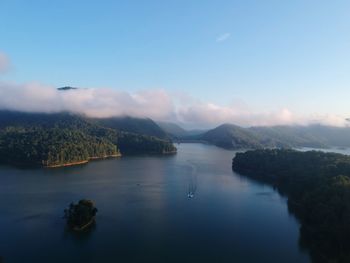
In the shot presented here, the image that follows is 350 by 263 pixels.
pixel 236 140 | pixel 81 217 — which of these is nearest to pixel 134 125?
pixel 236 140

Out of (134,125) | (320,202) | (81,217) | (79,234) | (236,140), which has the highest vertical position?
(134,125)

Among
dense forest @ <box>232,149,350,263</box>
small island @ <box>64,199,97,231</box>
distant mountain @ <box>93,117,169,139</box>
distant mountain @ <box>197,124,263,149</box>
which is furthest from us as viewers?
distant mountain @ <box>93,117,169,139</box>

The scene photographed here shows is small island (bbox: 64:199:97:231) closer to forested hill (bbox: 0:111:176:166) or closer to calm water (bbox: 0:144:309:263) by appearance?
calm water (bbox: 0:144:309:263)

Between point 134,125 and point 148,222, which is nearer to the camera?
point 148,222

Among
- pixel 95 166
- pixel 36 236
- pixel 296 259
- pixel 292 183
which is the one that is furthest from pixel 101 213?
pixel 95 166

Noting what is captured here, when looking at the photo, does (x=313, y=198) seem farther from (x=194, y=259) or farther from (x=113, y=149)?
(x=113, y=149)

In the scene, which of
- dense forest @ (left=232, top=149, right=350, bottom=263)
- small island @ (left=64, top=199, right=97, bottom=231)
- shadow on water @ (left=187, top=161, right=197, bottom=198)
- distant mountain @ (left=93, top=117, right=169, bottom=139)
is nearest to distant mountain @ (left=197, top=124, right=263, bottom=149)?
distant mountain @ (left=93, top=117, right=169, bottom=139)

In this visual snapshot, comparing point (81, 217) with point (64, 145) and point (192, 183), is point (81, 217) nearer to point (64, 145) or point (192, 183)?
point (192, 183)
